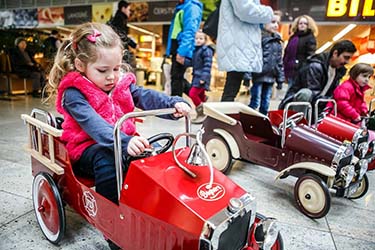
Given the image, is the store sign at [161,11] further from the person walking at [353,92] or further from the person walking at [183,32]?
the person walking at [353,92]

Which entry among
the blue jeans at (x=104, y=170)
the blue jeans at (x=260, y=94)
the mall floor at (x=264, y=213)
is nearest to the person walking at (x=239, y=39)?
the blue jeans at (x=260, y=94)

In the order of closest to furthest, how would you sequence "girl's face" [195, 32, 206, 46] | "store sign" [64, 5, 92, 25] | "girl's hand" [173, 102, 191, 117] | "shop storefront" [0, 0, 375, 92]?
"girl's hand" [173, 102, 191, 117]
"girl's face" [195, 32, 206, 46]
"shop storefront" [0, 0, 375, 92]
"store sign" [64, 5, 92, 25]

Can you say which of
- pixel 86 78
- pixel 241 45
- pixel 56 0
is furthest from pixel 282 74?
pixel 56 0

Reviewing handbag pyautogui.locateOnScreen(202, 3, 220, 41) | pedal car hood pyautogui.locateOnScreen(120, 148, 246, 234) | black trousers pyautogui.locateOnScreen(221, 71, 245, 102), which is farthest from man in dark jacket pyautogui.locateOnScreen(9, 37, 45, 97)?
pedal car hood pyautogui.locateOnScreen(120, 148, 246, 234)

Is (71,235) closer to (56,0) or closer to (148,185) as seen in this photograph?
(148,185)

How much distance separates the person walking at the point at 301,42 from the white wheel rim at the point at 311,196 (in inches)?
65.4

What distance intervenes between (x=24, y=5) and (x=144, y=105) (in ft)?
31.9

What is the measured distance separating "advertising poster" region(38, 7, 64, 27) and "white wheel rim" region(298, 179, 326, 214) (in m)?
8.68

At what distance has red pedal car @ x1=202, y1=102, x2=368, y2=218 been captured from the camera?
145 centimetres

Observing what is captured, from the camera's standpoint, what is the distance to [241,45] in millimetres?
2338

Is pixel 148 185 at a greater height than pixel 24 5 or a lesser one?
lesser

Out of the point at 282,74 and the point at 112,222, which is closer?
the point at 112,222

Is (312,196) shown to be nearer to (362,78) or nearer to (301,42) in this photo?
(362,78)

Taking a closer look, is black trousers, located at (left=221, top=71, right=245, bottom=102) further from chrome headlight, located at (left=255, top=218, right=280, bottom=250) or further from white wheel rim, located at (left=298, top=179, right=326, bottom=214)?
chrome headlight, located at (left=255, top=218, right=280, bottom=250)
